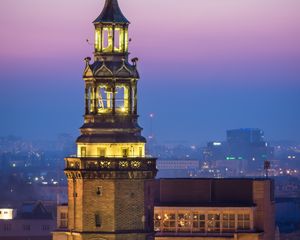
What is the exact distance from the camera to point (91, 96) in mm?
79188

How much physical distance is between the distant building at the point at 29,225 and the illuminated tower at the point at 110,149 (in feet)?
239

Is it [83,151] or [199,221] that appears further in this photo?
[199,221]

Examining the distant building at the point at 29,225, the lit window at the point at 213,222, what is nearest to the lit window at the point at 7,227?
the distant building at the point at 29,225

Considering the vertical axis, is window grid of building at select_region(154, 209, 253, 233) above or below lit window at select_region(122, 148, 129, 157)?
Answer: below

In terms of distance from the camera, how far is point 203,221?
92.7m

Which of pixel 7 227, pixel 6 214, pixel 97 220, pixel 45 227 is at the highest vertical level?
pixel 6 214

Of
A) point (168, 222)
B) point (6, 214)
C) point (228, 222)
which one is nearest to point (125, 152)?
point (228, 222)

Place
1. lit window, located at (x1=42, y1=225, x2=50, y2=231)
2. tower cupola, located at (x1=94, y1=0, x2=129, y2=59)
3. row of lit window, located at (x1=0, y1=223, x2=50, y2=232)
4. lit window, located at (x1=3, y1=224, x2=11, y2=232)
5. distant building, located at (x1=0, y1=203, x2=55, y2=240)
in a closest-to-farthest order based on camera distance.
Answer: tower cupola, located at (x1=94, y1=0, x2=129, y2=59)
distant building, located at (x1=0, y1=203, x2=55, y2=240)
lit window, located at (x1=3, y1=224, x2=11, y2=232)
row of lit window, located at (x1=0, y1=223, x2=50, y2=232)
lit window, located at (x1=42, y1=225, x2=50, y2=231)

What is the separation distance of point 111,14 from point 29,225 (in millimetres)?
84680

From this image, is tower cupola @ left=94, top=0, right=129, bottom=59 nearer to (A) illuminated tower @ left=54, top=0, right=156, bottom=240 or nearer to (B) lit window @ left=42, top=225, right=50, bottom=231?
(A) illuminated tower @ left=54, top=0, right=156, bottom=240

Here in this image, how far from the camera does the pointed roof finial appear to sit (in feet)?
260

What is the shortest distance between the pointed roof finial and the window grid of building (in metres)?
14.8

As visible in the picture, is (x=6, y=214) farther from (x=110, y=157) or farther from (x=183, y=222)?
(x=110, y=157)

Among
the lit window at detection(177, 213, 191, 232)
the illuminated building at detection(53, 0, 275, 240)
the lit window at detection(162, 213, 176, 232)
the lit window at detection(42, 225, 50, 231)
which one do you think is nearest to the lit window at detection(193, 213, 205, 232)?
the lit window at detection(177, 213, 191, 232)
